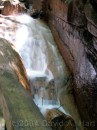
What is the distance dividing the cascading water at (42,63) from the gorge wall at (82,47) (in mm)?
236

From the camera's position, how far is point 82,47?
20.6ft

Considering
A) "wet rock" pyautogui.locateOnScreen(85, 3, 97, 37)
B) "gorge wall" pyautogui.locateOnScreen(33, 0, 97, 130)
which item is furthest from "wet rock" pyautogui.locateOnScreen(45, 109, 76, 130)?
"wet rock" pyautogui.locateOnScreen(85, 3, 97, 37)

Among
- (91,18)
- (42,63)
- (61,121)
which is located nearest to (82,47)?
(91,18)

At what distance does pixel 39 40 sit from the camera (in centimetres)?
830

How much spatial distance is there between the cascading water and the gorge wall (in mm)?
236

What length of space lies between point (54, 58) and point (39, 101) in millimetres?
1801

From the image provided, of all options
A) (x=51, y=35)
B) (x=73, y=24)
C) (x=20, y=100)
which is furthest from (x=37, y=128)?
(x=51, y=35)

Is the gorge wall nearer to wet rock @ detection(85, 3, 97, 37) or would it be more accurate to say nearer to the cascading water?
wet rock @ detection(85, 3, 97, 37)

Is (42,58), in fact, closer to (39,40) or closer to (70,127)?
(39,40)

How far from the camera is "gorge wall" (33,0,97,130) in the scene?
219 inches

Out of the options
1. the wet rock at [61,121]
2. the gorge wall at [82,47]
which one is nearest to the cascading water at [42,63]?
the gorge wall at [82,47]

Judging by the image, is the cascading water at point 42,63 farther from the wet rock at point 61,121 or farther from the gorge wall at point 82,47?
the wet rock at point 61,121

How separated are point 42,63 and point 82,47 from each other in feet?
5.14

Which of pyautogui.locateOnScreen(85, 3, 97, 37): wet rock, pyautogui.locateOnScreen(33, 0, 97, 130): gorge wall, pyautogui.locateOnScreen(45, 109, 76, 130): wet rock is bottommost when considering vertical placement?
pyautogui.locateOnScreen(45, 109, 76, 130): wet rock
